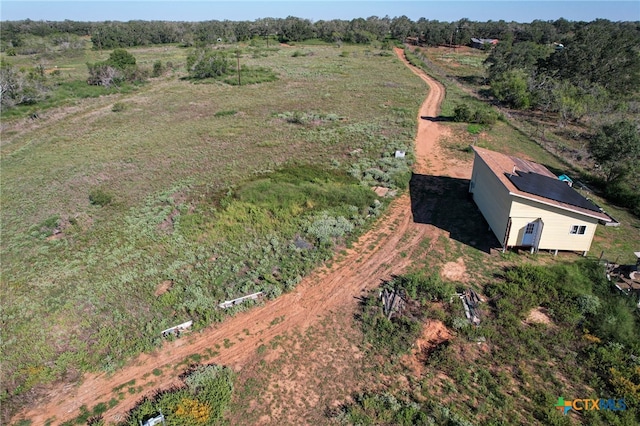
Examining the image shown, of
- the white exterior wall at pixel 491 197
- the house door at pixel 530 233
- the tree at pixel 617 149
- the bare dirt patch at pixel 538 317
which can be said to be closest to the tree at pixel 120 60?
the white exterior wall at pixel 491 197

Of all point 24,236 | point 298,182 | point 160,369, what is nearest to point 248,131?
point 298,182

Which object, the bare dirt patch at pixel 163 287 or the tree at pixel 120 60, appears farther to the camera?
the tree at pixel 120 60

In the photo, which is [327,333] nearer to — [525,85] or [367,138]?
[367,138]

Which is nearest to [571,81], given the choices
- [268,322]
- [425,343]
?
[425,343]

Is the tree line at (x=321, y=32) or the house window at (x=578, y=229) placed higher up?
the tree line at (x=321, y=32)

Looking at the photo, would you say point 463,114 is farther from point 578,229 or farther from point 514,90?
point 578,229

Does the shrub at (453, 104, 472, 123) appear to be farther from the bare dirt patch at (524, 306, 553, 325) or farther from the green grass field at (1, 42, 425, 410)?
the bare dirt patch at (524, 306, 553, 325)

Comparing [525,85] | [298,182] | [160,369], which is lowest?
[160,369]

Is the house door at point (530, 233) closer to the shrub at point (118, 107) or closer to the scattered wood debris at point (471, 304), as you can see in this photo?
the scattered wood debris at point (471, 304)
